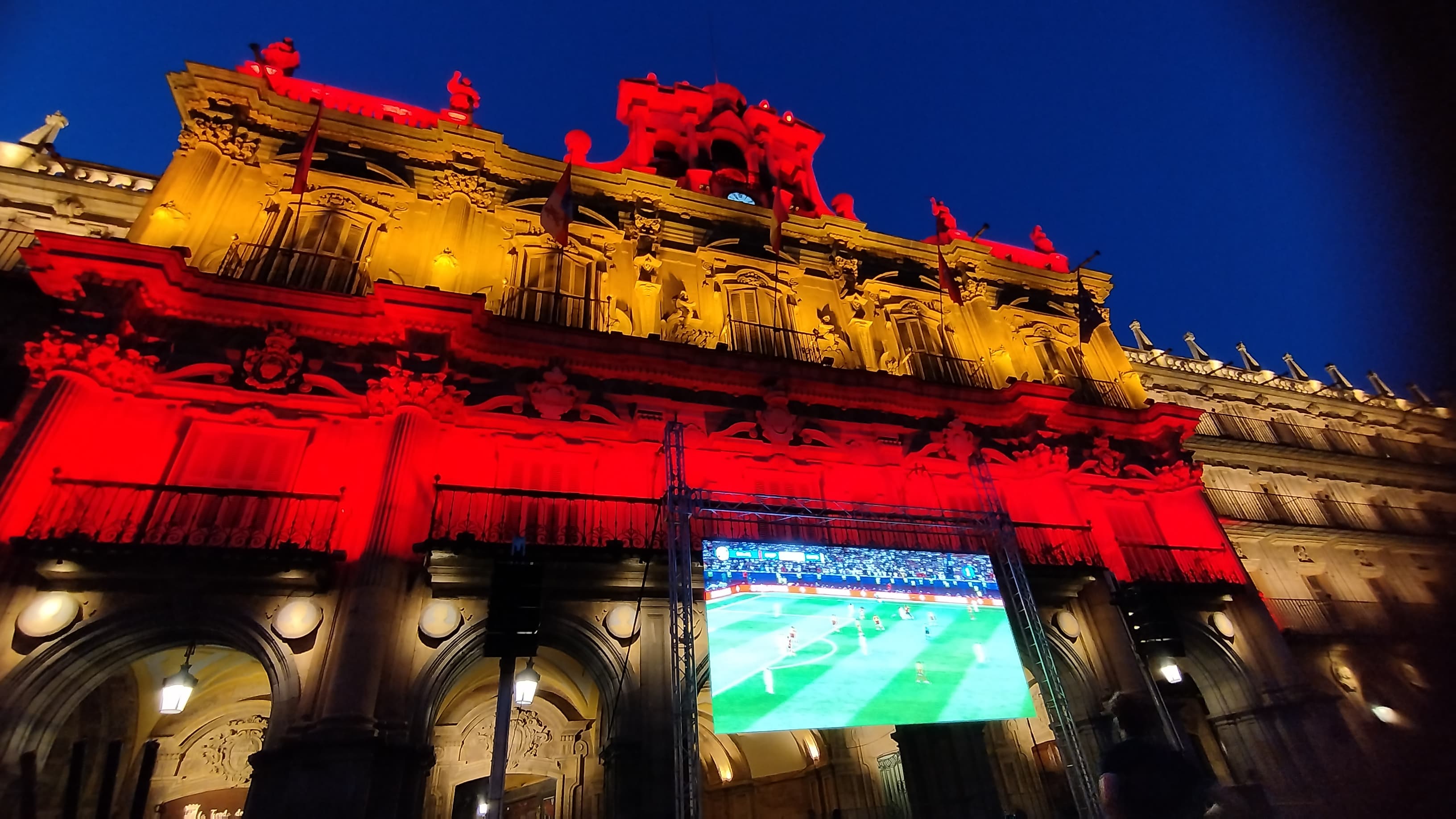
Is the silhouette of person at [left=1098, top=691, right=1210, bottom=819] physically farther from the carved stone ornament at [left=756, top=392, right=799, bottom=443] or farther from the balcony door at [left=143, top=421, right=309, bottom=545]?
the balcony door at [left=143, top=421, right=309, bottom=545]

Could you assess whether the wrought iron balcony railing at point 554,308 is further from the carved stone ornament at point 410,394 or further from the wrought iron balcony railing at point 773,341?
the wrought iron balcony railing at point 773,341

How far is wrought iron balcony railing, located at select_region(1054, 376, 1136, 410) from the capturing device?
19562mm

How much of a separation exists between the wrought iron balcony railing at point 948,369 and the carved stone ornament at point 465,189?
425 inches

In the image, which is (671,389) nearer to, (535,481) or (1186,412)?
(535,481)

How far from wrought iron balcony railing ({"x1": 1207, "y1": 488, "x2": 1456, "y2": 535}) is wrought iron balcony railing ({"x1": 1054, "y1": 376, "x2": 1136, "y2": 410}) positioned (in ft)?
17.4

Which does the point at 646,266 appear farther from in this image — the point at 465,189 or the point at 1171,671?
the point at 1171,671

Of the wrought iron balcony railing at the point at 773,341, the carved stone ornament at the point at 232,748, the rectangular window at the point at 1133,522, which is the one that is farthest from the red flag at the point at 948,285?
the carved stone ornament at the point at 232,748

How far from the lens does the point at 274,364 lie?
1305cm

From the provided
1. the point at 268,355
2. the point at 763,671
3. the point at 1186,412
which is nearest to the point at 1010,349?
the point at 1186,412

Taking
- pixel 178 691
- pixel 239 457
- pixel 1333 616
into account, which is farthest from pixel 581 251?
pixel 1333 616

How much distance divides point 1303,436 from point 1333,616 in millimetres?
8668

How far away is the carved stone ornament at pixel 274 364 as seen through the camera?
12.9 meters

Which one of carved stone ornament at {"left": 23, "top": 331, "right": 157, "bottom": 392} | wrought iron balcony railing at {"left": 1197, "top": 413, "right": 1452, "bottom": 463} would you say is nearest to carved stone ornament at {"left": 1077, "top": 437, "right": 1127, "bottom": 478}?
wrought iron balcony railing at {"left": 1197, "top": 413, "right": 1452, "bottom": 463}

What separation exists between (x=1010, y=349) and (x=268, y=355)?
56.2ft
